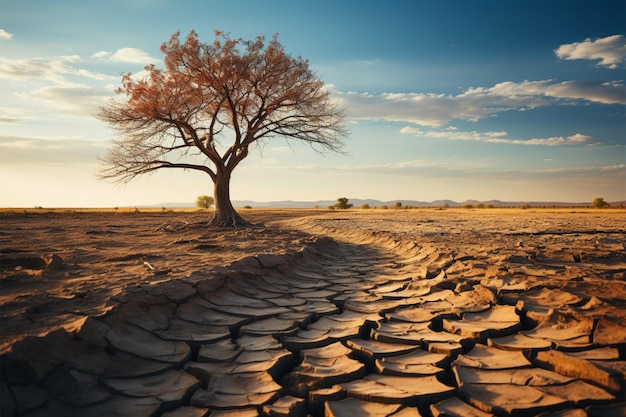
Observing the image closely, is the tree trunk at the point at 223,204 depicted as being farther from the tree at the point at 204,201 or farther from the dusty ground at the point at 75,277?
the tree at the point at 204,201

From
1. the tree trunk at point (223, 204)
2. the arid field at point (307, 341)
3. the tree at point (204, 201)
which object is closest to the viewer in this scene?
the arid field at point (307, 341)

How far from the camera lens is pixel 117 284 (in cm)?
381

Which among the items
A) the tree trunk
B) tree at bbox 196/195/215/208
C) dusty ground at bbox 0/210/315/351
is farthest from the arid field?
tree at bbox 196/195/215/208

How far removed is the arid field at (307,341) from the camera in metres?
2.10

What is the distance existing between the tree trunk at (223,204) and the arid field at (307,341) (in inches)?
321

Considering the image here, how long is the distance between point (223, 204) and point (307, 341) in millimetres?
11144

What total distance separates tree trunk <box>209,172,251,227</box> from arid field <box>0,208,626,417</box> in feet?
26.8

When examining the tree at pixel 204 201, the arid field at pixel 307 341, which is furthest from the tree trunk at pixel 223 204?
the tree at pixel 204 201

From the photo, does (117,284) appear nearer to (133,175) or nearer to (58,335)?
(58,335)

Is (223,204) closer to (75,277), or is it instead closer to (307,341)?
(75,277)

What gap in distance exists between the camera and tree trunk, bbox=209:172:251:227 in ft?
44.0

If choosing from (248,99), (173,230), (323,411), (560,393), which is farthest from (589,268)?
(248,99)

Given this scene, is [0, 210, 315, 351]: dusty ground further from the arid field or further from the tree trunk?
the tree trunk

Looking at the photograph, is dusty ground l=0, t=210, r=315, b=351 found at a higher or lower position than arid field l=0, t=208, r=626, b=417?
higher
